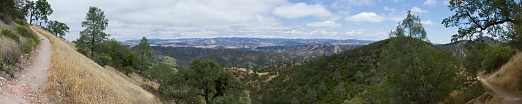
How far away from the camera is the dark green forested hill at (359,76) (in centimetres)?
1916

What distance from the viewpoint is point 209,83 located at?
95.1 feet

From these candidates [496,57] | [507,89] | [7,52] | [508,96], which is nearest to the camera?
[7,52]

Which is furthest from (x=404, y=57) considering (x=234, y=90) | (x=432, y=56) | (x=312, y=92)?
(x=312, y=92)

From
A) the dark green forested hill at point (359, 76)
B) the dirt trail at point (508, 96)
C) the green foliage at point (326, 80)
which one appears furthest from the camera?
the green foliage at point (326, 80)

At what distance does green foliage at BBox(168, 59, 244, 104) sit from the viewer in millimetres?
28672

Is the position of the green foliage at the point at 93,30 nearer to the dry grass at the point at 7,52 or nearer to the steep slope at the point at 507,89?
the dry grass at the point at 7,52

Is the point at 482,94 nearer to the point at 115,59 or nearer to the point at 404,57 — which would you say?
the point at 404,57

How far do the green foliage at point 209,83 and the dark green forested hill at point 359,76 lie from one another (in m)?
11.7

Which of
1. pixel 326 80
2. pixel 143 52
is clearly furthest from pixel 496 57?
pixel 326 80

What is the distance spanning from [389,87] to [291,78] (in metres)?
90.7

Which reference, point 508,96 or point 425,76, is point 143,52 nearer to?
point 425,76

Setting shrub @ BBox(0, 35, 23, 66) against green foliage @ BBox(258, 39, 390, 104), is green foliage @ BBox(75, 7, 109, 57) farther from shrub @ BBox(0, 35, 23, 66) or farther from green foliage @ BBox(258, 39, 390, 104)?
green foliage @ BBox(258, 39, 390, 104)

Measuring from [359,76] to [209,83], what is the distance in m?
53.7

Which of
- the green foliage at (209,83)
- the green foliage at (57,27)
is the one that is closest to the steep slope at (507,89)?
the green foliage at (209,83)
